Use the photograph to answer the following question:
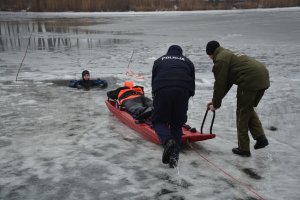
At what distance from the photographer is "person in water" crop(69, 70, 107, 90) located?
28.9 ft

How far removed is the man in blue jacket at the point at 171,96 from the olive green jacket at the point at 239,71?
0.37m

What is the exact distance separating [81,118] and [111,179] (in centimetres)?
267

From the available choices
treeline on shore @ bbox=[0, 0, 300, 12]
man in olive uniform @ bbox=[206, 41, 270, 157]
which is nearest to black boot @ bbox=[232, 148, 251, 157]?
man in olive uniform @ bbox=[206, 41, 270, 157]

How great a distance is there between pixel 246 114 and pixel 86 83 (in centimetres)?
516

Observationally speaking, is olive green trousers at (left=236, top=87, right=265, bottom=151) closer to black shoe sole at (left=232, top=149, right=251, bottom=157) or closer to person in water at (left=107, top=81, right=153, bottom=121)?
black shoe sole at (left=232, top=149, right=251, bottom=157)

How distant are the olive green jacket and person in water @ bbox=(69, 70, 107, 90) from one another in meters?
4.90

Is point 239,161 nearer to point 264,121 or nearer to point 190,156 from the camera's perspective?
point 190,156

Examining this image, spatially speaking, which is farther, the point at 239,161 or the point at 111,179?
the point at 239,161

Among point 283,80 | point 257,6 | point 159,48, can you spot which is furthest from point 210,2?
point 283,80

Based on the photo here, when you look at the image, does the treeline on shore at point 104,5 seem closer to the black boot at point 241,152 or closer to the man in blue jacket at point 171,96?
the man in blue jacket at point 171,96

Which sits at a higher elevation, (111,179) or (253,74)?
(253,74)

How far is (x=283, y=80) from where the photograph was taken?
377 inches

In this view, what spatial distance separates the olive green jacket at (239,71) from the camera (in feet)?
14.7

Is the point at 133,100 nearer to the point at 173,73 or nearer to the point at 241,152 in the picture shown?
the point at 173,73
